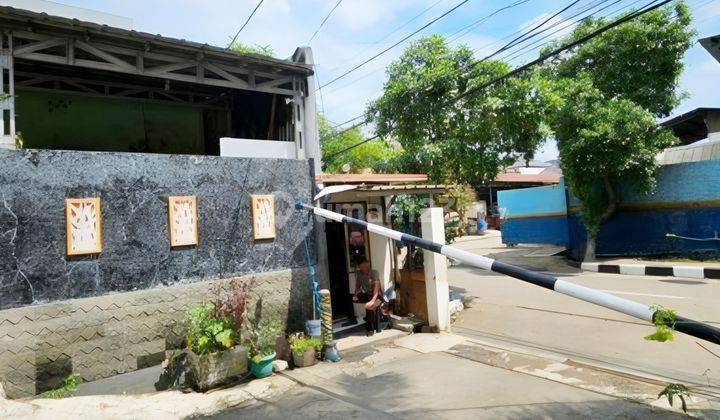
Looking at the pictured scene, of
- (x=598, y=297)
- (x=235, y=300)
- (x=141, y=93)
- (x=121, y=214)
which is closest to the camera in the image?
(x=598, y=297)

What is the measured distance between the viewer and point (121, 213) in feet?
19.5

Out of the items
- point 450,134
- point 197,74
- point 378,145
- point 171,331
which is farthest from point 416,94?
point 378,145

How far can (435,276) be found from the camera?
26.2 ft

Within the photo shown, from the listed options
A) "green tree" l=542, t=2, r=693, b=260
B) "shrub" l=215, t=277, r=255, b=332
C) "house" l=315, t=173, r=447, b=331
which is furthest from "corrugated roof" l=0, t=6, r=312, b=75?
"green tree" l=542, t=2, r=693, b=260

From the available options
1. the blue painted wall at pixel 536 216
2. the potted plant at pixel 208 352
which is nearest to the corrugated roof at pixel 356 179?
the potted plant at pixel 208 352

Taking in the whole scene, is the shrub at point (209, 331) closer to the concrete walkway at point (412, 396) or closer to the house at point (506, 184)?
the concrete walkway at point (412, 396)

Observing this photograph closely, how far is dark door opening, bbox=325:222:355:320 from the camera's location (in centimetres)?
872

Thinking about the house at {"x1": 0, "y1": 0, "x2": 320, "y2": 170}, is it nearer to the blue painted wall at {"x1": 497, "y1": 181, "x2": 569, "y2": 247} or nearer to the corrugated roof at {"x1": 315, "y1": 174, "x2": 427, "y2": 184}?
the corrugated roof at {"x1": 315, "y1": 174, "x2": 427, "y2": 184}

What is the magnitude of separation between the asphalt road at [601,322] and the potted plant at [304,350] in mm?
2789

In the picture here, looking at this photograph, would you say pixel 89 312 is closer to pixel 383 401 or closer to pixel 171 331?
pixel 171 331

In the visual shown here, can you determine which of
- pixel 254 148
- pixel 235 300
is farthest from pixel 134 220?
pixel 254 148

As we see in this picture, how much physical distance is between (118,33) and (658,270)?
13.0 meters

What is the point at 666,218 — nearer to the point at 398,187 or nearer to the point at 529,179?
the point at 398,187

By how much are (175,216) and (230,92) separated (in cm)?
476
